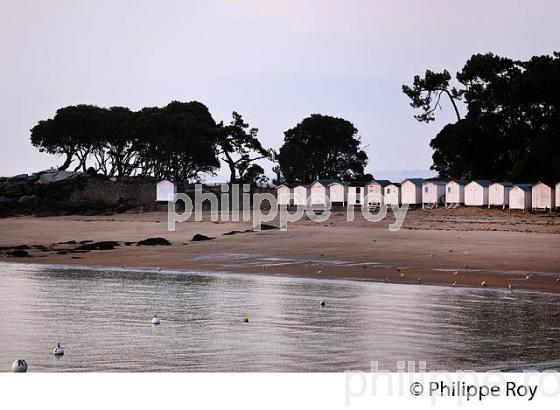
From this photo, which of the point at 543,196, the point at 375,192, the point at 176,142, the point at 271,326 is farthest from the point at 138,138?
the point at 271,326

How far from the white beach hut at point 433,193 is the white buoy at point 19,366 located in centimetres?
5111

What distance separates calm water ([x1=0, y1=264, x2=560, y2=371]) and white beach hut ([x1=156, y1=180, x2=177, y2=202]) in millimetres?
46598

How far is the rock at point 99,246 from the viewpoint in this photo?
40.3m

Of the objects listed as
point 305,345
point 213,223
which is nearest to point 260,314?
point 305,345

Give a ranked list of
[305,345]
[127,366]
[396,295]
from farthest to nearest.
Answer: [396,295]
[305,345]
[127,366]

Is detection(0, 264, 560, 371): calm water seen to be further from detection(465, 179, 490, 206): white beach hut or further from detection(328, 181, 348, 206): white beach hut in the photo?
detection(328, 181, 348, 206): white beach hut

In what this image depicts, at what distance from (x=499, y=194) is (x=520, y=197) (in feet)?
8.34

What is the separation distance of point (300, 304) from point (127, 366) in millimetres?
8143

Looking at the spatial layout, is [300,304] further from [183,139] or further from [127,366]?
[183,139]

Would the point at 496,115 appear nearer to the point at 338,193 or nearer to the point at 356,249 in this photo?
the point at 338,193

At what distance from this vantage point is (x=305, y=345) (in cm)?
1591

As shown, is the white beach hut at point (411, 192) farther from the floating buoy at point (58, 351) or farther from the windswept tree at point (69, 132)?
the floating buoy at point (58, 351)

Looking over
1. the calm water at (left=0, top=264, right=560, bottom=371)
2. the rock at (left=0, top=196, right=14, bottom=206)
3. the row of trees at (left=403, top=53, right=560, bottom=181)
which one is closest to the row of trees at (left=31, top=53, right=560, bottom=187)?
the row of trees at (left=403, top=53, right=560, bottom=181)
